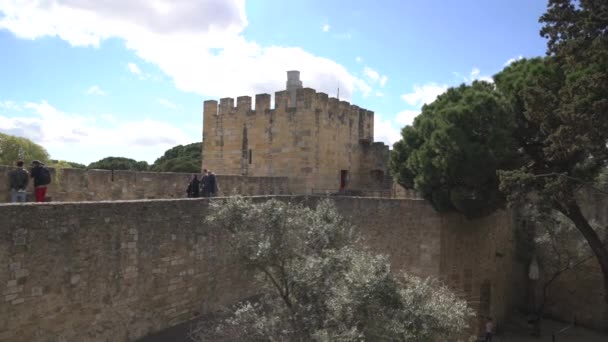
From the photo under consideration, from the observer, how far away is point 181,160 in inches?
1823

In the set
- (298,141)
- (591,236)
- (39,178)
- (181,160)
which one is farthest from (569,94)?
(181,160)

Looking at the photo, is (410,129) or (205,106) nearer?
(410,129)

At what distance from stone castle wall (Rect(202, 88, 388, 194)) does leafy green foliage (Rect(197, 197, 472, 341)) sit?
9862mm

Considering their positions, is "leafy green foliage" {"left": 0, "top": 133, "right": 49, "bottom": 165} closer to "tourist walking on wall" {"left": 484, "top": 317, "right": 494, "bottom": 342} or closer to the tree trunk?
the tree trunk

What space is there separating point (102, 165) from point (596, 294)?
45.7 m

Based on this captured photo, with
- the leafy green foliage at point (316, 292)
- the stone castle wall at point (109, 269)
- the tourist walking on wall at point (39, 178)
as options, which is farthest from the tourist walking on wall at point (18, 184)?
the leafy green foliage at point (316, 292)

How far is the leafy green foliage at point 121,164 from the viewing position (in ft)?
162

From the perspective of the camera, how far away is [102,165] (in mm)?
49938

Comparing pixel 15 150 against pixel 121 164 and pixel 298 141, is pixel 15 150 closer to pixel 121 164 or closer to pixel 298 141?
→ pixel 298 141

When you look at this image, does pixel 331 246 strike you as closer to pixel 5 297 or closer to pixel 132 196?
pixel 5 297

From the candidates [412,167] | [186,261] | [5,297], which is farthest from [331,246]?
[412,167]

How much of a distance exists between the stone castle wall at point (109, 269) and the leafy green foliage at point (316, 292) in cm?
69

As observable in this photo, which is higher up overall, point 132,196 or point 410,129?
point 410,129

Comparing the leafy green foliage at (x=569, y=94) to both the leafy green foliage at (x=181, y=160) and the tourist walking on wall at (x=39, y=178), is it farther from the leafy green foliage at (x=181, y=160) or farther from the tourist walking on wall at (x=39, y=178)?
the leafy green foliage at (x=181, y=160)
